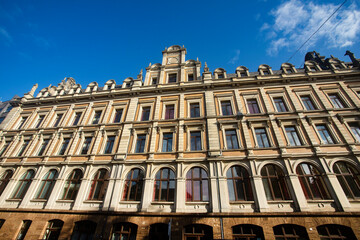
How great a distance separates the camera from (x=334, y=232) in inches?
374

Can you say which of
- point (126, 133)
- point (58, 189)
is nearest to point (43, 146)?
point (58, 189)

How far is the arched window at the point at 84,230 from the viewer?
11359 mm

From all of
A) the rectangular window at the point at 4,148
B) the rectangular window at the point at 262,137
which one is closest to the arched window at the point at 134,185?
the rectangular window at the point at 262,137

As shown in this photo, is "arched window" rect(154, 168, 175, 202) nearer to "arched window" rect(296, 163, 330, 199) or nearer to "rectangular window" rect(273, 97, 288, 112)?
"arched window" rect(296, 163, 330, 199)

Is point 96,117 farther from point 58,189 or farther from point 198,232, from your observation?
point 198,232

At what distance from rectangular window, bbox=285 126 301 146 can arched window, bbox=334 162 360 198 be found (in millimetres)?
2807

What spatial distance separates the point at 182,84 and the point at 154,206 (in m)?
12.6

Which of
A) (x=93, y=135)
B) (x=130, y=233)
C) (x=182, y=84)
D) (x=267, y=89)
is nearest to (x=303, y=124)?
(x=267, y=89)

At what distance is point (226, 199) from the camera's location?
10992 millimetres

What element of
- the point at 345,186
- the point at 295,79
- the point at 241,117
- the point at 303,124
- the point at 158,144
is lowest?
the point at 345,186

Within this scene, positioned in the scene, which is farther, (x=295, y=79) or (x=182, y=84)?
(x=182, y=84)

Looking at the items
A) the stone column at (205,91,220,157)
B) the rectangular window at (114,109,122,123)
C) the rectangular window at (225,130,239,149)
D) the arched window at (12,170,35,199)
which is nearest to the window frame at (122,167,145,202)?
the stone column at (205,91,220,157)

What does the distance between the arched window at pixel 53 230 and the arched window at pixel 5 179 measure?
7.54 meters

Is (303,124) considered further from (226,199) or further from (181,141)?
(181,141)
